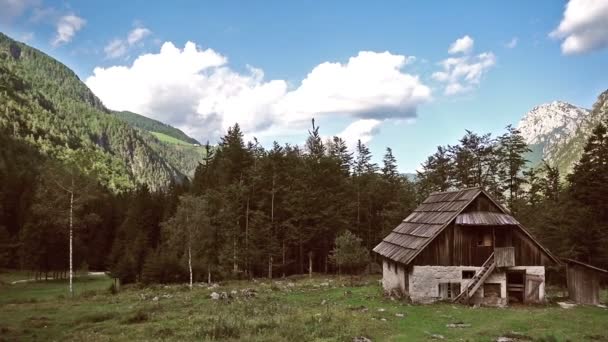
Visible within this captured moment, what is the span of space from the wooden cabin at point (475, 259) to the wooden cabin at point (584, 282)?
1.75 m

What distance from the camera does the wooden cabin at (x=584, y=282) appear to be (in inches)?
1388

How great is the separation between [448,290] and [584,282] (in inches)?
404

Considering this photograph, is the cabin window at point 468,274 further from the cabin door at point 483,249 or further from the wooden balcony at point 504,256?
the wooden balcony at point 504,256

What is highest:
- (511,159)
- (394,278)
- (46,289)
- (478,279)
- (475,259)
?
(511,159)

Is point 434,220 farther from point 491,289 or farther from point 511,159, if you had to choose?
point 511,159

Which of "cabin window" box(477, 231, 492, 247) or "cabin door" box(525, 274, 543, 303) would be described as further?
"cabin window" box(477, 231, 492, 247)

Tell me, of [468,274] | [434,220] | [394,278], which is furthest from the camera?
[394,278]

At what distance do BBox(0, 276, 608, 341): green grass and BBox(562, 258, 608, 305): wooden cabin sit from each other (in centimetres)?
226

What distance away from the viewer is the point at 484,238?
37.7 meters

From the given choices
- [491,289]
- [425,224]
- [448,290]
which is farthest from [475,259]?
[425,224]

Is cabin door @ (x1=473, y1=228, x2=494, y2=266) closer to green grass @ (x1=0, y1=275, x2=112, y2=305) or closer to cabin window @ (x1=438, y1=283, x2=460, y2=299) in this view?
cabin window @ (x1=438, y1=283, x2=460, y2=299)

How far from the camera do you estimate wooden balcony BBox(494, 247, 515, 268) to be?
36859mm

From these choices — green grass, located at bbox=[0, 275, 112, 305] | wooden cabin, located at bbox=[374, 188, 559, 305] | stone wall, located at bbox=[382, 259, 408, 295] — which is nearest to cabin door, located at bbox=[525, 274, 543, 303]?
wooden cabin, located at bbox=[374, 188, 559, 305]

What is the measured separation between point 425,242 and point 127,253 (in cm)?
4321
